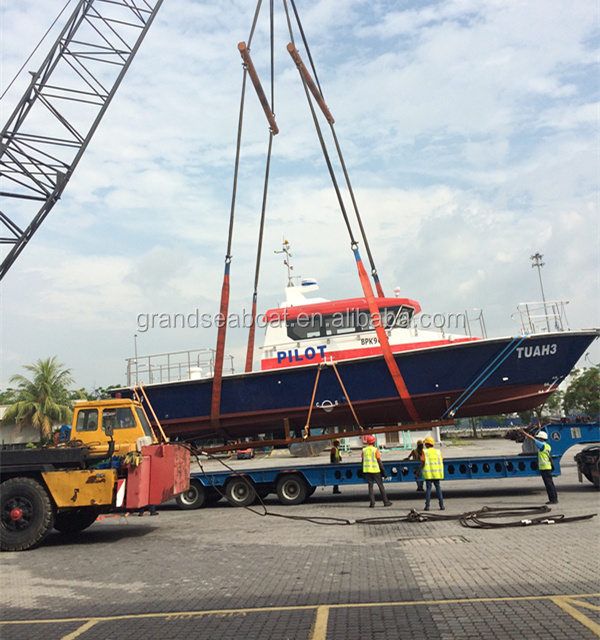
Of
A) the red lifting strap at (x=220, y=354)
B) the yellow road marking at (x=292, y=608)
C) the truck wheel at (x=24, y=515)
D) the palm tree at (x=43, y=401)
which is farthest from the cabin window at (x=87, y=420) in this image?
the palm tree at (x=43, y=401)

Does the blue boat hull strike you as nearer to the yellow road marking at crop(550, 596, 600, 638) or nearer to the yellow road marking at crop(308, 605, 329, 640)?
the yellow road marking at crop(550, 596, 600, 638)

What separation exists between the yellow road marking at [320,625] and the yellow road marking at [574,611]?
1.79m

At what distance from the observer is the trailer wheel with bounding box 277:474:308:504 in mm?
11195

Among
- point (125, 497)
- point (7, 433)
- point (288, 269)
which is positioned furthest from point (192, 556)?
point (7, 433)

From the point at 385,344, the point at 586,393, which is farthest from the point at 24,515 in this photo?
the point at 586,393

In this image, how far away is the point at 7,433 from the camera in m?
30.1

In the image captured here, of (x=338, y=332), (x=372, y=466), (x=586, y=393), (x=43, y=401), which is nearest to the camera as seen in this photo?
(x=372, y=466)

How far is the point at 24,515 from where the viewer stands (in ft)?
25.3

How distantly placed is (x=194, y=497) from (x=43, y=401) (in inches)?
868

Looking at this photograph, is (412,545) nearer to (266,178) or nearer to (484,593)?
(484,593)

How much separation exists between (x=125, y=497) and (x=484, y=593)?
5.31 meters

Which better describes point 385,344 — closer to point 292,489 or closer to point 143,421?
point 292,489

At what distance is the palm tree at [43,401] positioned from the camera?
29359 mm

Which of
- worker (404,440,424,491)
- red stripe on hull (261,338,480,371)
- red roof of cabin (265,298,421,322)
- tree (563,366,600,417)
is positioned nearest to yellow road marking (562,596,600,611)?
worker (404,440,424,491)
